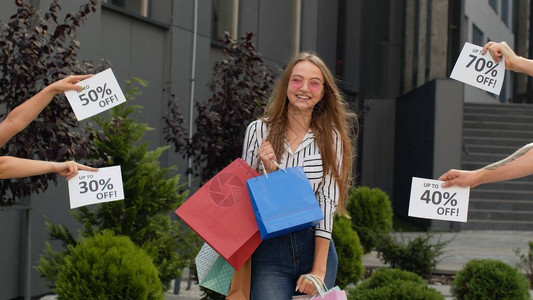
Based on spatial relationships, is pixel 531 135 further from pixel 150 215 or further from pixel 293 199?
pixel 293 199

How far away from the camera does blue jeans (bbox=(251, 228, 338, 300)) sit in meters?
3.90

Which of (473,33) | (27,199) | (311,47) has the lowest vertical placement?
(27,199)

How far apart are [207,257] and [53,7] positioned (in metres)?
3.36

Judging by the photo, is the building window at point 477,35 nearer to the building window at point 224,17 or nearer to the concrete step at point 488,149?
the concrete step at point 488,149

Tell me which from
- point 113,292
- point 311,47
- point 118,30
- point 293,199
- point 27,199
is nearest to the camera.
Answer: point 293,199

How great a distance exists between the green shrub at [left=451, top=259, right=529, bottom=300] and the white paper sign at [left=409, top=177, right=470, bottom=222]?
488cm

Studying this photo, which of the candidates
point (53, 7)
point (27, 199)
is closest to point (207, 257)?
point (53, 7)

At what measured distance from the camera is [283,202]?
3814 mm

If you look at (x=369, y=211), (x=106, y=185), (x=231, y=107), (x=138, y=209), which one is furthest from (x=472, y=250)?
(x=106, y=185)

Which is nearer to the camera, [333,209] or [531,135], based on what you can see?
[333,209]

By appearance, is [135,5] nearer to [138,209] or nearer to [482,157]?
[138,209]

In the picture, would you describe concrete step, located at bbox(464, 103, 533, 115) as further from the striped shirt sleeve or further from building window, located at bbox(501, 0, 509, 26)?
the striped shirt sleeve

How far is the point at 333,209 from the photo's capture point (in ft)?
13.2

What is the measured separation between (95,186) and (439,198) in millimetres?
1565
